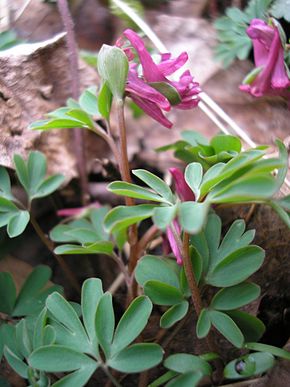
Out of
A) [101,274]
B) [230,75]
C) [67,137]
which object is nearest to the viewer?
[101,274]

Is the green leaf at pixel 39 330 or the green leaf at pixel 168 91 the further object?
the green leaf at pixel 168 91

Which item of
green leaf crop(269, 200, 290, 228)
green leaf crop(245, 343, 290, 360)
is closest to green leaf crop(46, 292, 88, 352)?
green leaf crop(245, 343, 290, 360)

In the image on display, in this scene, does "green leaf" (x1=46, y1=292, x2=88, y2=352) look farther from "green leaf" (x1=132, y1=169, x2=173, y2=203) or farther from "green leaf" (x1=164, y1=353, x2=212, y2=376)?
"green leaf" (x1=132, y1=169, x2=173, y2=203)

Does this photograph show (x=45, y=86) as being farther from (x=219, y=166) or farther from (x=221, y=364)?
(x=221, y=364)

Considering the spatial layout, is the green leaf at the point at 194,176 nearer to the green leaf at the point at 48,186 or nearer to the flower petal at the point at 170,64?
the flower petal at the point at 170,64

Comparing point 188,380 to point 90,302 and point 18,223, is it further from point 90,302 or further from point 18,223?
point 18,223

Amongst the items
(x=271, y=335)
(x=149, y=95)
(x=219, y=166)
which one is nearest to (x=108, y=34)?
(x=149, y=95)

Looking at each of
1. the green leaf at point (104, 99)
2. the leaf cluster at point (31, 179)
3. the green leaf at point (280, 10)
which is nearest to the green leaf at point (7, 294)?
the leaf cluster at point (31, 179)

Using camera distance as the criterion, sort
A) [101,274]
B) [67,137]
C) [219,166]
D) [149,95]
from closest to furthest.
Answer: [219,166]
[149,95]
[101,274]
[67,137]
